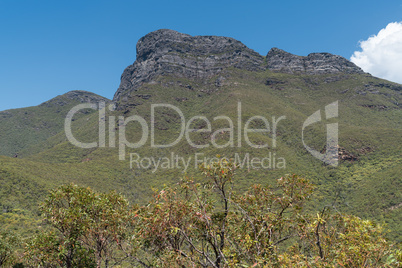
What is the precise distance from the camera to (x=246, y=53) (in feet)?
527

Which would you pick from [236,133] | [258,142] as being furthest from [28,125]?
[258,142]

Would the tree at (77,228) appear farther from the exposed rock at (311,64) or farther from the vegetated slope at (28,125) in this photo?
the exposed rock at (311,64)

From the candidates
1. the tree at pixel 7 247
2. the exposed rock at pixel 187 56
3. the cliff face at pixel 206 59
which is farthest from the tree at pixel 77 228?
the cliff face at pixel 206 59

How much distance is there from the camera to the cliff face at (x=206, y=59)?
149 metres

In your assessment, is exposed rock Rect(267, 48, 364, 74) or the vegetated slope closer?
the vegetated slope

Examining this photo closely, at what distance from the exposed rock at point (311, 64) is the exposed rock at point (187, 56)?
1264 cm

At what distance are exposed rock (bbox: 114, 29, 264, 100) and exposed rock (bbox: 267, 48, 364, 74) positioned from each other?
12.6 meters

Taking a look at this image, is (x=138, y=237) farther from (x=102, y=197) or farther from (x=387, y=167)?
(x=387, y=167)

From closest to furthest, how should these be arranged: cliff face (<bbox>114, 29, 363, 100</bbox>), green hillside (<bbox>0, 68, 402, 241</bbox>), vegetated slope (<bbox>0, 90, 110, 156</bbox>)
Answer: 1. green hillside (<bbox>0, 68, 402, 241</bbox>)
2. vegetated slope (<bbox>0, 90, 110, 156</bbox>)
3. cliff face (<bbox>114, 29, 363, 100</bbox>)

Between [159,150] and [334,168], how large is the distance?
58590 mm

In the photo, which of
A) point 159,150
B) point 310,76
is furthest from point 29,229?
point 310,76

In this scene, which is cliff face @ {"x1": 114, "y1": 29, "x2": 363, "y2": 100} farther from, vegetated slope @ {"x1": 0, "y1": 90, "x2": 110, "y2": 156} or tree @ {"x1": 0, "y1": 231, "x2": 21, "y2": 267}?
tree @ {"x1": 0, "y1": 231, "x2": 21, "y2": 267}

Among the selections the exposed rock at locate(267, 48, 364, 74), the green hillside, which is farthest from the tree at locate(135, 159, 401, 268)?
the exposed rock at locate(267, 48, 364, 74)

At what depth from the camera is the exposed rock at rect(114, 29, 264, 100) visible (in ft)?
491
